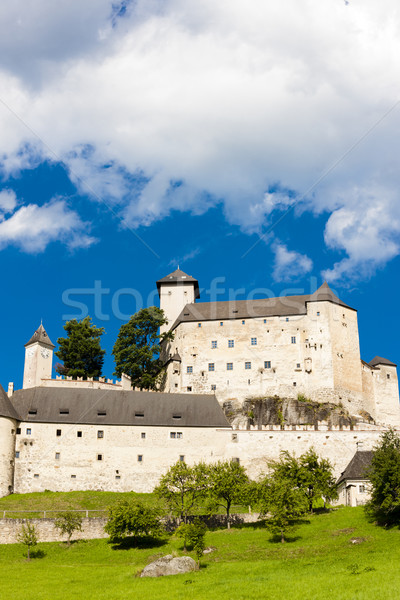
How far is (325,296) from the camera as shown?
91.6 m

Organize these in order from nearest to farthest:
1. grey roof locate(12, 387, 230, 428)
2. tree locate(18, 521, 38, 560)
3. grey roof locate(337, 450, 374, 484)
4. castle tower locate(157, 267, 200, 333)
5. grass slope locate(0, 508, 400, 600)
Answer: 1. grass slope locate(0, 508, 400, 600)
2. tree locate(18, 521, 38, 560)
3. grey roof locate(337, 450, 374, 484)
4. grey roof locate(12, 387, 230, 428)
5. castle tower locate(157, 267, 200, 333)

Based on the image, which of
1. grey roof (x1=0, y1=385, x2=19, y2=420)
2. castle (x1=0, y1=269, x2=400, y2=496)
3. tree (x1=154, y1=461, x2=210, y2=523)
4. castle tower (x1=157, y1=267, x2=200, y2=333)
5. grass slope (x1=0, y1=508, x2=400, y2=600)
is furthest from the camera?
castle tower (x1=157, y1=267, x2=200, y2=333)

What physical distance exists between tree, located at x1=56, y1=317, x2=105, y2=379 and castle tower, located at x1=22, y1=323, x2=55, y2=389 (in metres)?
2.27

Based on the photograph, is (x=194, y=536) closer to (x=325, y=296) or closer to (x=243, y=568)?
(x=243, y=568)

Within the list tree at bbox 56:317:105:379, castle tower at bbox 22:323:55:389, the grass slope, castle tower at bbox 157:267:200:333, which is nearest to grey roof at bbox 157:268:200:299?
castle tower at bbox 157:267:200:333

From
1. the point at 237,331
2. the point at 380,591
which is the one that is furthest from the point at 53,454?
the point at 380,591

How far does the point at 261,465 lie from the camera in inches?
2697

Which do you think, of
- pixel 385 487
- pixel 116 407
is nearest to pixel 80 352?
pixel 116 407

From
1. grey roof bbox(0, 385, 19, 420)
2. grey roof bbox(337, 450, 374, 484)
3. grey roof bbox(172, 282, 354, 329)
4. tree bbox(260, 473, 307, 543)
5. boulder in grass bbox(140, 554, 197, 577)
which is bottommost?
boulder in grass bbox(140, 554, 197, 577)

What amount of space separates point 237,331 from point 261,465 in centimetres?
2743

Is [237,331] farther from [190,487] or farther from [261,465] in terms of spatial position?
[190,487]

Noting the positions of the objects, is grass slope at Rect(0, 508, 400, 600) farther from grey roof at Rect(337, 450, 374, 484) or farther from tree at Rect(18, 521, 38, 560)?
grey roof at Rect(337, 450, 374, 484)

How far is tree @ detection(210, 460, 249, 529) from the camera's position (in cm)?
5384

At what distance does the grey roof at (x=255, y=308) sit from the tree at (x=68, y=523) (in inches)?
1819
